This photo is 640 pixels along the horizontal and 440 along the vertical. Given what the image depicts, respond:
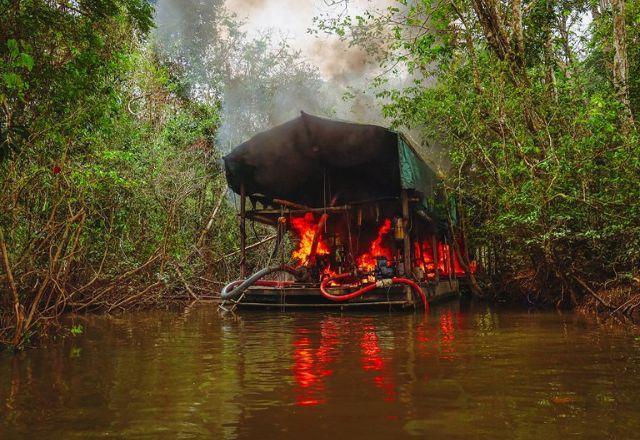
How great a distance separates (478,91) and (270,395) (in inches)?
450

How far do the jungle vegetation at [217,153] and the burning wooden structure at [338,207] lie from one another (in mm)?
1839

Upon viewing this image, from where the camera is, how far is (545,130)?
11539mm

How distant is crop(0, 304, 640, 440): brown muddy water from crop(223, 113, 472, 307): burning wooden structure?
4815 mm

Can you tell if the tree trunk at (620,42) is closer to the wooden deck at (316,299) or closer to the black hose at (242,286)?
the wooden deck at (316,299)

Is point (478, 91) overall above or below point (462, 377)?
above

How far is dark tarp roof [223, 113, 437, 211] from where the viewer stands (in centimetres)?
1343

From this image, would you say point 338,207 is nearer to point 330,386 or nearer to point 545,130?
point 545,130

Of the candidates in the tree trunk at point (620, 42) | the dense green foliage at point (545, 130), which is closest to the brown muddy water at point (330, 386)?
the dense green foliage at point (545, 130)

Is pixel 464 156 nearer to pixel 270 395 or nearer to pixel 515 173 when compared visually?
pixel 515 173

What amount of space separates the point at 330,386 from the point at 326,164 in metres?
10.9

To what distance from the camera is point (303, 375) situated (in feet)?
16.3

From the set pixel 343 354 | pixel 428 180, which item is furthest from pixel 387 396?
pixel 428 180

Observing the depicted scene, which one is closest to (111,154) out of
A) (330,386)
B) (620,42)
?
(330,386)

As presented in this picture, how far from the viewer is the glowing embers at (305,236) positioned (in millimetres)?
15891
